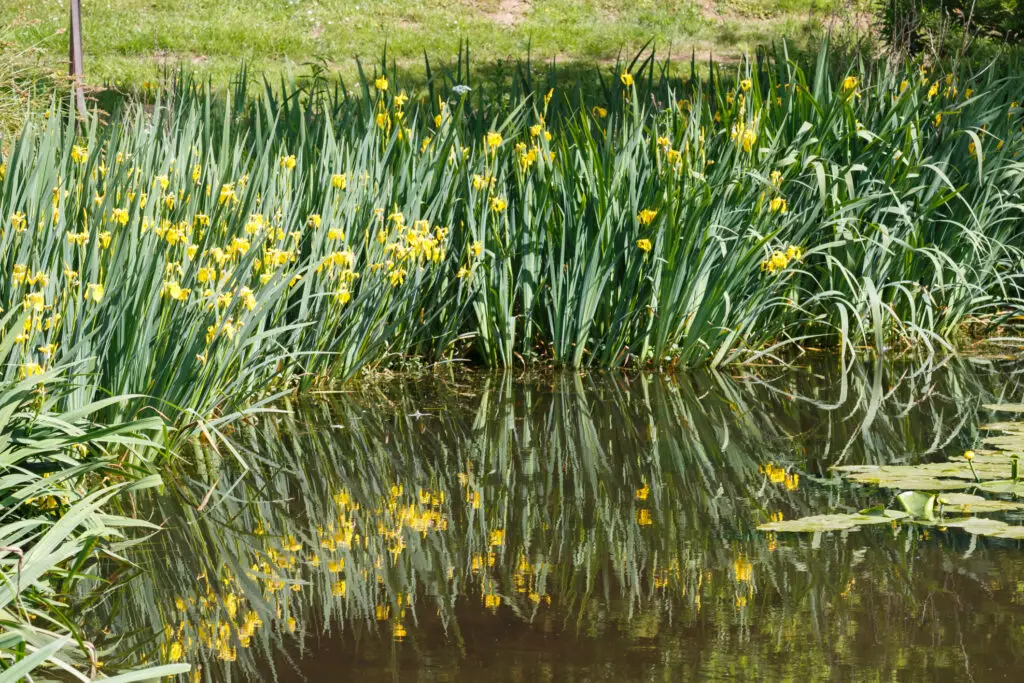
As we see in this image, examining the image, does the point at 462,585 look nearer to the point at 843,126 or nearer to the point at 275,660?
the point at 275,660

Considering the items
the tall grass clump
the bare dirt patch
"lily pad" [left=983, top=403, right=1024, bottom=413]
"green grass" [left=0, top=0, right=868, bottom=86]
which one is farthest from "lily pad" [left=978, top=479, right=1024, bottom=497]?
the bare dirt patch

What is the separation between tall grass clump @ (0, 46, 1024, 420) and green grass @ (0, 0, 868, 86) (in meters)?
9.83

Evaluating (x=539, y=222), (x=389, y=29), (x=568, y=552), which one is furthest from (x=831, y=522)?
(x=389, y=29)

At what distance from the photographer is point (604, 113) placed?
5.82 m

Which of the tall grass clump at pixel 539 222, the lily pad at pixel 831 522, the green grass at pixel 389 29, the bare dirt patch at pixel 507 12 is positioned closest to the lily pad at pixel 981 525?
the lily pad at pixel 831 522

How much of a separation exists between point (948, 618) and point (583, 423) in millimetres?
2007

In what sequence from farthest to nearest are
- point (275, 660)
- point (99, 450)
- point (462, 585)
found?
1. point (99, 450)
2. point (462, 585)
3. point (275, 660)

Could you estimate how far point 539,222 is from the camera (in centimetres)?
536

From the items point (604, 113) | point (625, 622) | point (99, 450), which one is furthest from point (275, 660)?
point (604, 113)

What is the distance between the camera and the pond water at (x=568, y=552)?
8.73 feet

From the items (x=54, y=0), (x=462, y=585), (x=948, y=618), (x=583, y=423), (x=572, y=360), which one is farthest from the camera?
(x=54, y=0)

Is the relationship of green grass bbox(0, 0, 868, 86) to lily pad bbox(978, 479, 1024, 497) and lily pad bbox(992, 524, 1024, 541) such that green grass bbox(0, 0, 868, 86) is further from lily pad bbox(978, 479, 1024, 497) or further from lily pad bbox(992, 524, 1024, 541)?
lily pad bbox(992, 524, 1024, 541)

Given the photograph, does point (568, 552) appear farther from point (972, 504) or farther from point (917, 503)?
point (972, 504)

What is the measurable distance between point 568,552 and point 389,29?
49.6ft
